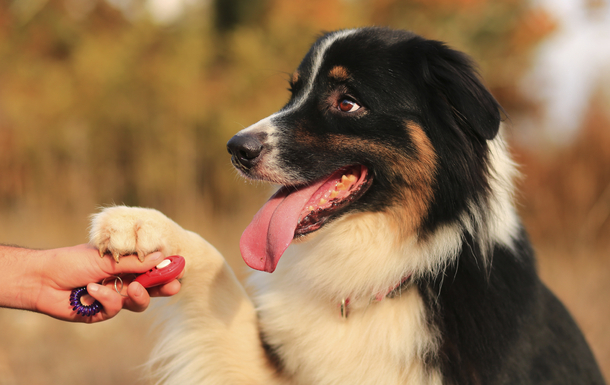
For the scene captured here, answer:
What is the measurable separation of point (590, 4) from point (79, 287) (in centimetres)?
650

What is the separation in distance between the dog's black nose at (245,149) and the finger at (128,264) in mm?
707

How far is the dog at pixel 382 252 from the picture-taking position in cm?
248

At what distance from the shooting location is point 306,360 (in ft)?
8.45

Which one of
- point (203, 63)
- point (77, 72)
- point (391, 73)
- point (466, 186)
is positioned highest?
point (77, 72)

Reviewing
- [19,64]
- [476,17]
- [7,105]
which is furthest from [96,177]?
[476,17]

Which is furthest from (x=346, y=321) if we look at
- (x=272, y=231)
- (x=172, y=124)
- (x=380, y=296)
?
(x=172, y=124)

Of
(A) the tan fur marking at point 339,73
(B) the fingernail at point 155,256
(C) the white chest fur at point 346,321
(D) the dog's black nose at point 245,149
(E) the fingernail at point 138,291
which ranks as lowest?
(C) the white chest fur at point 346,321

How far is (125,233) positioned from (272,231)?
74 cm

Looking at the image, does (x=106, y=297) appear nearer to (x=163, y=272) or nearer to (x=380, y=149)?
(x=163, y=272)

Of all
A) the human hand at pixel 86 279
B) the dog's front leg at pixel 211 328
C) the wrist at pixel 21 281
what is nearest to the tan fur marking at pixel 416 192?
the dog's front leg at pixel 211 328

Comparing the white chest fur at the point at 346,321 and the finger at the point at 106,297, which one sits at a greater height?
the finger at the point at 106,297

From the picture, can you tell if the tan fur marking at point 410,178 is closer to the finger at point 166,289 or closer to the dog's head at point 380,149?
the dog's head at point 380,149

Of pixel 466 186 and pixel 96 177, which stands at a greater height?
pixel 96 177

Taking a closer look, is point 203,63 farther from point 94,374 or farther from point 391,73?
point 391,73
